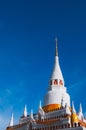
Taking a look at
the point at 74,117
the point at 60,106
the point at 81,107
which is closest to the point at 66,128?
the point at 74,117

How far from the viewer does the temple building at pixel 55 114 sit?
73062mm

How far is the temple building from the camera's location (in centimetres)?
7306

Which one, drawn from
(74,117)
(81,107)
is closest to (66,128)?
(74,117)

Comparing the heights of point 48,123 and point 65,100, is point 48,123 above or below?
below

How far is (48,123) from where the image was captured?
7506cm

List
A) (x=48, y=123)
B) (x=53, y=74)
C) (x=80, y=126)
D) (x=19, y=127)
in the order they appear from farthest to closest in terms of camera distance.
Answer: (x=53, y=74) → (x=19, y=127) → (x=48, y=123) → (x=80, y=126)

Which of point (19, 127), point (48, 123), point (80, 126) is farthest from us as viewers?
point (19, 127)

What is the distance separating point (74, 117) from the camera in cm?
7300

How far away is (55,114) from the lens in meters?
76.7

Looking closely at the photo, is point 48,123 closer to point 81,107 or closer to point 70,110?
point 70,110

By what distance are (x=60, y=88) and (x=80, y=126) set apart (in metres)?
16.1

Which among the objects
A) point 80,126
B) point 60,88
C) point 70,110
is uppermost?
point 60,88

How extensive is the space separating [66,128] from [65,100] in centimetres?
1124

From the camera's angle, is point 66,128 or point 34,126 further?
point 34,126
